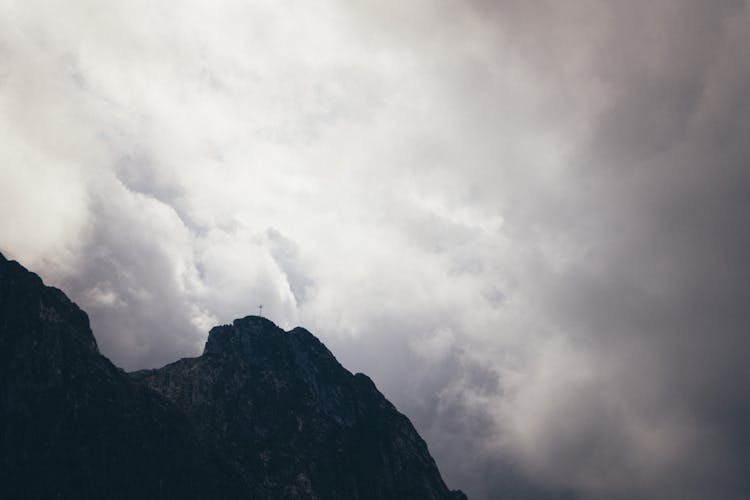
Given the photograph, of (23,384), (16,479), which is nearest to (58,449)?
(16,479)

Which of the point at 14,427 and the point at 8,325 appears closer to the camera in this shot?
the point at 14,427

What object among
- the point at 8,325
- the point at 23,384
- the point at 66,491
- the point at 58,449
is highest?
the point at 8,325

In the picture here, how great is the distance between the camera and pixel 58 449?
198 metres

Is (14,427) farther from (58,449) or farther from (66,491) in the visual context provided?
(66,491)

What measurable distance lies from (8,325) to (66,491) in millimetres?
71781

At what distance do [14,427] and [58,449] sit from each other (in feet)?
64.0

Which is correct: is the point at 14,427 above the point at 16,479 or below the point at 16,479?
above

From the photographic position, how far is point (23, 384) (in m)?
194

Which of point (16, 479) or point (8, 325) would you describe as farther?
point (8, 325)

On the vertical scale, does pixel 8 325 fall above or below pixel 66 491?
above

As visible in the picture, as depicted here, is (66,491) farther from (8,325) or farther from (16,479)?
(8,325)

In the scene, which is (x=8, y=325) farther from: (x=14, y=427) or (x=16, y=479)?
(x=16, y=479)

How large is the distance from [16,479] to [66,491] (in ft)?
62.1

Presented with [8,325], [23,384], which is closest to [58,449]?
[23,384]
